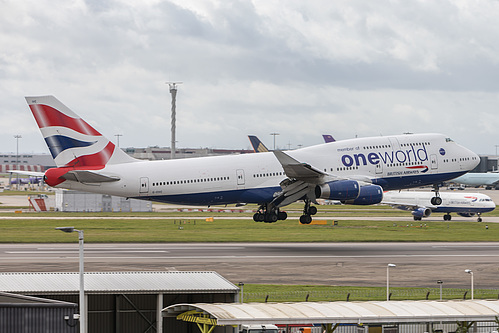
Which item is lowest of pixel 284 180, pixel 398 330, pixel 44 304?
pixel 398 330

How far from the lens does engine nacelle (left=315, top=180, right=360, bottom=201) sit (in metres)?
63.0

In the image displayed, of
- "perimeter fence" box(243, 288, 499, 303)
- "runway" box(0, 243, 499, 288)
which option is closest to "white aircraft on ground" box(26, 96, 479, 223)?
"runway" box(0, 243, 499, 288)

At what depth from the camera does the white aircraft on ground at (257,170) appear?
61000 mm

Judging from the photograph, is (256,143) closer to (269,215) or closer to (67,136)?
(269,215)

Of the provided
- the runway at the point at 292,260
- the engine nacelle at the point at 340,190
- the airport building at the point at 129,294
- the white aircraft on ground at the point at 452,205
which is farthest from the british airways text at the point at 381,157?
the white aircraft on ground at the point at 452,205

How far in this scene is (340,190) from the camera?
2483 inches

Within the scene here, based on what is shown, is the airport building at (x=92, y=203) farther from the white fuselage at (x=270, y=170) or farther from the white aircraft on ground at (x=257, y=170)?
the white fuselage at (x=270, y=170)

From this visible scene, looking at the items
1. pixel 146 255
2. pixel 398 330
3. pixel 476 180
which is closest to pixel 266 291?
pixel 398 330

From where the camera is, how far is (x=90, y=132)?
62125mm

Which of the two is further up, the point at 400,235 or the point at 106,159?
the point at 106,159

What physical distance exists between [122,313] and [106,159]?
104ft

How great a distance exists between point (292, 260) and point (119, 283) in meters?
27.4

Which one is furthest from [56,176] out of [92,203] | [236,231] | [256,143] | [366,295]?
[256,143]

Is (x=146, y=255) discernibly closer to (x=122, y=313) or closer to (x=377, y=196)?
(x=377, y=196)
